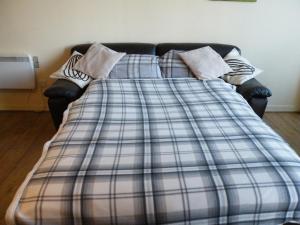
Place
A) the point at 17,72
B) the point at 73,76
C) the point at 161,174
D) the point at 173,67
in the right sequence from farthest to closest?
the point at 17,72 → the point at 173,67 → the point at 73,76 → the point at 161,174

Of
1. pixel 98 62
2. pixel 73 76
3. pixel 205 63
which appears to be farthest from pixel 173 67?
pixel 73 76

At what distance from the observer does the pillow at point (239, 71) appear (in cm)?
271

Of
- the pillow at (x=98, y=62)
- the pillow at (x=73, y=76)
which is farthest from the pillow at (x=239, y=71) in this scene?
the pillow at (x=73, y=76)

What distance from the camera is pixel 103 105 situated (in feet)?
6.65

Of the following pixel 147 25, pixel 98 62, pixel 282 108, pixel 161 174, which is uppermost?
pixel 147 25

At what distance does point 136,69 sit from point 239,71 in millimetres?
1060

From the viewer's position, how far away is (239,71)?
9.04 feet

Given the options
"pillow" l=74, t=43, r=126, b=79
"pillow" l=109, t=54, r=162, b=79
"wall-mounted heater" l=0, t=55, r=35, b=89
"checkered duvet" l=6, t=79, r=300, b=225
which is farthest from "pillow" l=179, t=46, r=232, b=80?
"wall-mounted heater" l=0, t=55, r=35, b=89

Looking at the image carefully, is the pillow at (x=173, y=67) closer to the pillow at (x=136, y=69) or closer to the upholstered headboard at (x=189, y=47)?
the pillow at (x=136, y=69)

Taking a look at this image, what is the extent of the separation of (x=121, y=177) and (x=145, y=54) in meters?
1.93

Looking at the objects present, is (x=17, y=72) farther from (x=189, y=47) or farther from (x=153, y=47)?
(x=189, y=47)

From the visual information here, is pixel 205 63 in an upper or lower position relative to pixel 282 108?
upper

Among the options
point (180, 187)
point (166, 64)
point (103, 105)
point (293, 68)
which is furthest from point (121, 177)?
point (293, 68)

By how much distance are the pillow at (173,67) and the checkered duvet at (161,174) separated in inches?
39.8
